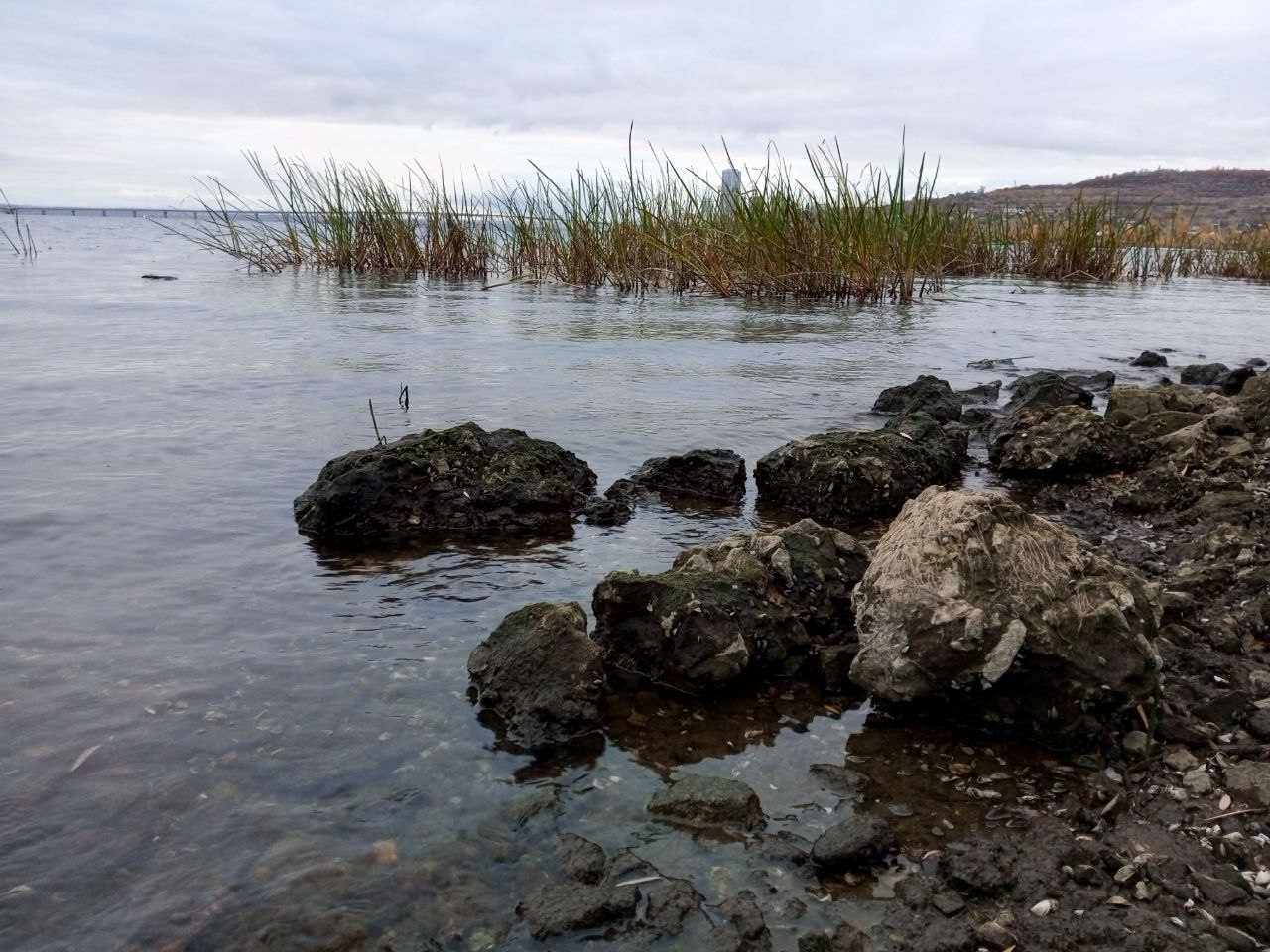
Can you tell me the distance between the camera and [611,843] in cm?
244

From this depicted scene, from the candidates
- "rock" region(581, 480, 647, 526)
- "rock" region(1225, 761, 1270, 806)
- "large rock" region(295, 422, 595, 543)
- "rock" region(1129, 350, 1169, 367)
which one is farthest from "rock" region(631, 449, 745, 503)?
"rock" region(1129, 350, 1169, 367)

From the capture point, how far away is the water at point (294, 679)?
2.29 meters

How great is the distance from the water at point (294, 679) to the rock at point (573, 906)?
65 millimetres

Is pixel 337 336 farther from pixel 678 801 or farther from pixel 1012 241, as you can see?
pixel 1012 241

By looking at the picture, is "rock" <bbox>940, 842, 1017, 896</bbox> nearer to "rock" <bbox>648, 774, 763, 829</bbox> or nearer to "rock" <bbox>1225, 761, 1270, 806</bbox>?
"rock" <bbox>648, 774, 763, 829</bbox>

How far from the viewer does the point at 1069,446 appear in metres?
5.94

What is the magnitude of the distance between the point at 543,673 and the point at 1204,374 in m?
8.81

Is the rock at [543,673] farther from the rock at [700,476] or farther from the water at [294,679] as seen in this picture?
the rock at [700,476]

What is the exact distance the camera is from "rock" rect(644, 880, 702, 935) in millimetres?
2154

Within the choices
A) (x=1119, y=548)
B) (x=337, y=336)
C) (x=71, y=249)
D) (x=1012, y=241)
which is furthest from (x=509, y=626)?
(x=71, y=249)

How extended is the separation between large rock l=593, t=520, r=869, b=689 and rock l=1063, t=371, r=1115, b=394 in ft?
21.2

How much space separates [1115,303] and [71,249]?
29213mm

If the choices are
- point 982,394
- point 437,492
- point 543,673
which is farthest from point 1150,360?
point 543,673

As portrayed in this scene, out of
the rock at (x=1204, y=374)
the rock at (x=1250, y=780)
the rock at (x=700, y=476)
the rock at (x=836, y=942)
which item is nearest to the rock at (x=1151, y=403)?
the rock at (x=1204, y=374)
